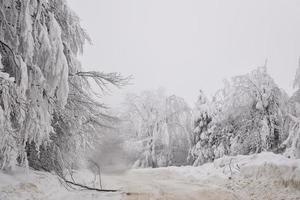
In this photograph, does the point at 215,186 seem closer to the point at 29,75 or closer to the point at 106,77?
the point at 106,77

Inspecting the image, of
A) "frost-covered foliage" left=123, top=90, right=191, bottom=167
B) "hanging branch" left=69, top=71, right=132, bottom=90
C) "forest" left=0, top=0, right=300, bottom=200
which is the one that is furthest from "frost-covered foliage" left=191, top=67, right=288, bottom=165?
"hanging branch" left=69, top=71, right=132, bottom=90

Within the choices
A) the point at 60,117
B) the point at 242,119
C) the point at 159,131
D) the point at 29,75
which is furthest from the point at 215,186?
the point at 159,131

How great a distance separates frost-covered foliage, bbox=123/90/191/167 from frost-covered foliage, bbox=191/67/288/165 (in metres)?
3.12

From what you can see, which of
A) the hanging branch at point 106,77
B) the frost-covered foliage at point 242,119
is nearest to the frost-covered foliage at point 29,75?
the hanging branch at point 106,77

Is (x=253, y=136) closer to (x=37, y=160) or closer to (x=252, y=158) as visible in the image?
(x=252, y=158)

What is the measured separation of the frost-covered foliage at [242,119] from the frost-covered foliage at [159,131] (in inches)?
123

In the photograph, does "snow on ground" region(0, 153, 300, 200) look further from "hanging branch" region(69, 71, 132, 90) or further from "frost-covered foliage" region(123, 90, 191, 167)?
"frost-covered foliage" region(123, 90, 191, 167)

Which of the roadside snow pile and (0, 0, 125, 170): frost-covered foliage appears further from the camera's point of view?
the roadside snow pile

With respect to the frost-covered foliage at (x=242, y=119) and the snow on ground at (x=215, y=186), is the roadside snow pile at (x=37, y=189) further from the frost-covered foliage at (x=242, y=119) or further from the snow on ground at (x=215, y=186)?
the frost-covered foliage at (x=242, y=119)

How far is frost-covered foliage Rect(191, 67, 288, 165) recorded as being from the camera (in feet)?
58.9

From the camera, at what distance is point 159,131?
24.9 m

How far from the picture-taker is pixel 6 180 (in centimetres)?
710

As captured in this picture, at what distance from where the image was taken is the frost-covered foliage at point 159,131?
2467 centimetres

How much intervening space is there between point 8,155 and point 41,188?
5.29ft
